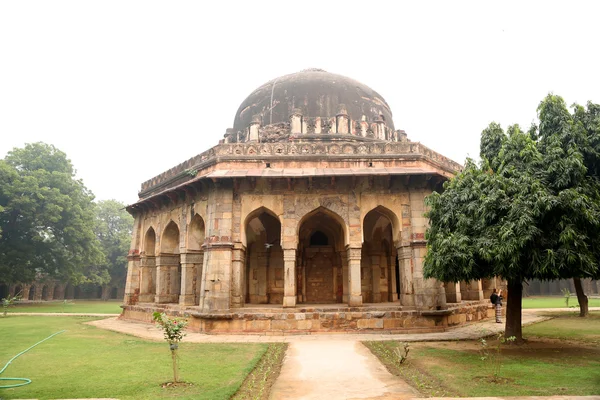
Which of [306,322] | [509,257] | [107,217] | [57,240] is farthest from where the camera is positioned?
[107,217]

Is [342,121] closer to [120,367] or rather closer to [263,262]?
[263,262]

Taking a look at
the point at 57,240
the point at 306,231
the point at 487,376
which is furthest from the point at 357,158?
the point at 57,240

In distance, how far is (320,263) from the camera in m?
16.3

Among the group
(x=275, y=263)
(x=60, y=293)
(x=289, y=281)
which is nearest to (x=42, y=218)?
(x=275, y=263)

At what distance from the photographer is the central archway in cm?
1588

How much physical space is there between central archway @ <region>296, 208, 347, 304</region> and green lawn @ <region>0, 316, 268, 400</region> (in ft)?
21.0

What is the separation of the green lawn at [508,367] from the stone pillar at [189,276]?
22.2ft

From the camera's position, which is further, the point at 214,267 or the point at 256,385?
the point at 214,267

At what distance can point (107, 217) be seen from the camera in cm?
4488

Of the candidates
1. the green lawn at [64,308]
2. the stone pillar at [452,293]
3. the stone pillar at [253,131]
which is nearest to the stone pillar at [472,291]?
the stone pillar at [452,293]

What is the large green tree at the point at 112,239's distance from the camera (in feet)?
133

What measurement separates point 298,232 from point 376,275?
3.95 meters

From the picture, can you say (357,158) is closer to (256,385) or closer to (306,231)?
(306,231)

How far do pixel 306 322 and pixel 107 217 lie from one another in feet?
127
